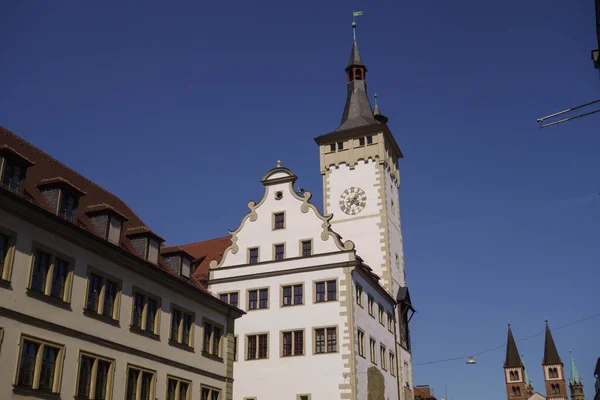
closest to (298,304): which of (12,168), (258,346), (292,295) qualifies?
(292,295)

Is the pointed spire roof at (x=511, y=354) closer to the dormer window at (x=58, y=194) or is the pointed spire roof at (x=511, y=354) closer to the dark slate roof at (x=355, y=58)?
the dark slate roof at (x=355, y=58)

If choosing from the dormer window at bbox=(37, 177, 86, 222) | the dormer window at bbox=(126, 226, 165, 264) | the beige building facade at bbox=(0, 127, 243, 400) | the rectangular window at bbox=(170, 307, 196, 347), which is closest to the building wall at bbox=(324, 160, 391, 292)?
the beige building facade at bbox=(0, 127, 243, 400)

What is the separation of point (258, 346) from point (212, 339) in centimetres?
1087

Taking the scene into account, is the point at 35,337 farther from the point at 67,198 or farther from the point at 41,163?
the point at 41,163

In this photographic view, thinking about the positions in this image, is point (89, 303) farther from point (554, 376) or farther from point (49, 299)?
point (554, 376)

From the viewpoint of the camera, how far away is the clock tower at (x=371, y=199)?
56.2 metres

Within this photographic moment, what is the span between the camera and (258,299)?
48.2m

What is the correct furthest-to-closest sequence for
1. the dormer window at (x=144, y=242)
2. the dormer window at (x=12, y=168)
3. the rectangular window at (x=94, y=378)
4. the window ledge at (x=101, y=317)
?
the dormer window at (x=144, y=242) → the window ledge at (x=101, y=317) → the rectangular window at (x=94, y=378) → the dormer window at (x=12, y=168)

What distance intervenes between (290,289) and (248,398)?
7451mm

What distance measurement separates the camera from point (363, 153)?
198 ft

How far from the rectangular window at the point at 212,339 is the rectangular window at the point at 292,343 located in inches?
370

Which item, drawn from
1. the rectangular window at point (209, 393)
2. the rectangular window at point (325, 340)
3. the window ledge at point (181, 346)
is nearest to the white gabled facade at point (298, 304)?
the rectangular window at point (325, 340)

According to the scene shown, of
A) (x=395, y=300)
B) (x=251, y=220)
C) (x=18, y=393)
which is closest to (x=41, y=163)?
(x=18, y=393)

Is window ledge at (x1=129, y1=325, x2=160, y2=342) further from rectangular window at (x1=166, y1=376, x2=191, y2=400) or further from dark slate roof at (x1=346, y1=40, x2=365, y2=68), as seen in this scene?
dark slate roof at (x1=346, y1=40, x2=365, y2=68)
